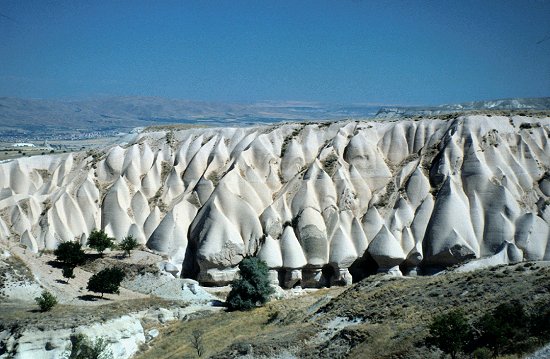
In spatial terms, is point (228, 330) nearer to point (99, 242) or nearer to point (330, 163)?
point (99, 242)

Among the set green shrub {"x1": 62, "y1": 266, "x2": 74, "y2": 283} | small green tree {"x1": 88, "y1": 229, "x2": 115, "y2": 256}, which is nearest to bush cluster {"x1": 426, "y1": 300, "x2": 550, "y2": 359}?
green shrub {"x1": 62, "y1": 266, "x2": 74, "y2": 283}

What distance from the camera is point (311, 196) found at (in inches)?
2309

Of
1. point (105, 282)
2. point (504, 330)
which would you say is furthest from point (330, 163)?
point (504, 330)

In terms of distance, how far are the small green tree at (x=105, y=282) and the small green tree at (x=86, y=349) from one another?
27.0 feet

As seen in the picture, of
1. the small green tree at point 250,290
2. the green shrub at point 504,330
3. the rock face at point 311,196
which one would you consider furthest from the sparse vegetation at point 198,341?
the rock face at point 311,196

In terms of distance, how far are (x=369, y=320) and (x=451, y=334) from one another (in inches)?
322

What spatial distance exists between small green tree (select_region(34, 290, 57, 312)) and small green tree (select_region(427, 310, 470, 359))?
2196 centimetres

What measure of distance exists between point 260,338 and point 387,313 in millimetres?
6134

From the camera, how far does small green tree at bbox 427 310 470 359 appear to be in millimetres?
24781

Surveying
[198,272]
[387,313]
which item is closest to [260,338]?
[387,313]

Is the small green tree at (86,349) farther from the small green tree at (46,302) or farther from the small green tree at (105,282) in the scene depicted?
the small green tree at (105,282)

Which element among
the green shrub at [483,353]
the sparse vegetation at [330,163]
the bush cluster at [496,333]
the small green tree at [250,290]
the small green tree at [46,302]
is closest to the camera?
the green shrub at [483,353]

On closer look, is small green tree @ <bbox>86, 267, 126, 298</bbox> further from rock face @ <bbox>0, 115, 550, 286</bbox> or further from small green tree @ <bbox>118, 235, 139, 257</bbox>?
rock face @ <bbox>0, 115, 550, 286</bbox>

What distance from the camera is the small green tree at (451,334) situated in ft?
81.3
